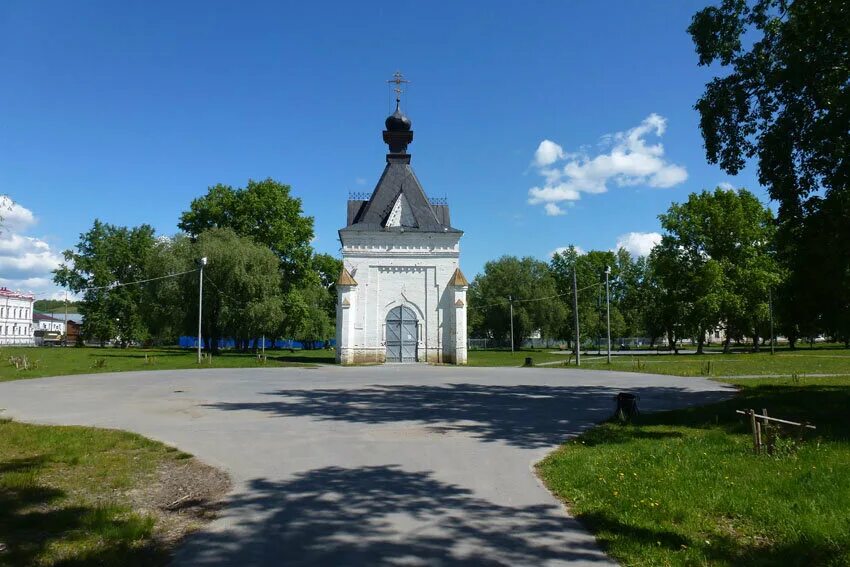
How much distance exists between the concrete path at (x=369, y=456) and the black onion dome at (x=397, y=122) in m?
26.1

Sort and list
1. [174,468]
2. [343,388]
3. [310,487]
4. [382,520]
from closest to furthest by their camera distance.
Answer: [382,520] → [310,487] → [174,468] → [343,388]

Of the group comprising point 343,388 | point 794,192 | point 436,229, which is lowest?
point 343,388

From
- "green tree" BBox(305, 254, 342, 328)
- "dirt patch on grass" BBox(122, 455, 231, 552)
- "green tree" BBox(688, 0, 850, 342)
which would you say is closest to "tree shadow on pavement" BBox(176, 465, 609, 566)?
"dirt patch on grass" BBox(122, 455, 231, 552)

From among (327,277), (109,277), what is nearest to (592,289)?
(327,277)

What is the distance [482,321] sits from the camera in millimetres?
75938

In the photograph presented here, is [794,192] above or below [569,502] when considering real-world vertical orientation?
above

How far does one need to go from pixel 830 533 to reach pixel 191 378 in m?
22.9

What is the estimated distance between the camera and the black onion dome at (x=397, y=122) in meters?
41.5

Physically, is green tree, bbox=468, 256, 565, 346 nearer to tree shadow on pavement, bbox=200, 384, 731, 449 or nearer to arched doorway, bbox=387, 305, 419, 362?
arched doorway, bbox=387, 305, 419, 362

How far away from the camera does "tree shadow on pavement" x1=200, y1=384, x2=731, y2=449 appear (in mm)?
11414

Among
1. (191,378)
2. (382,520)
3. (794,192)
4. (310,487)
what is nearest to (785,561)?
(382,520)

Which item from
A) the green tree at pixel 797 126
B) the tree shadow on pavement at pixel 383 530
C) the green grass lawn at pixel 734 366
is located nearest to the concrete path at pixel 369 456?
the tree shadow on pavement at pixel 383 530

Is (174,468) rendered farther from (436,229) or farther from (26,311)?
(26,311)

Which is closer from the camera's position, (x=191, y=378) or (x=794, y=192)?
(x=794, y=192)
